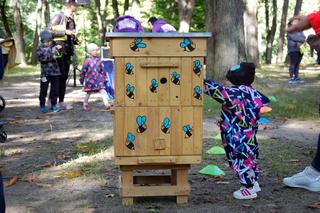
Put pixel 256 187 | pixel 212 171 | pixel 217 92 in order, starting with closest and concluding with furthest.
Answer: pixel 217 92, pixel 256 187, pixel 212 171

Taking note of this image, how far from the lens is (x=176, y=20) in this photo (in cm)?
3362

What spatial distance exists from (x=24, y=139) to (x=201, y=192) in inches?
157

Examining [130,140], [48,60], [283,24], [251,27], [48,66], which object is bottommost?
[130,140]

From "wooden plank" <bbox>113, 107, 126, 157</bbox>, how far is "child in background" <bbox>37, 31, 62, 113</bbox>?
20.4ft

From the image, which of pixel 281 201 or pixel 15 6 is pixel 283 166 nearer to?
pixel 281 201

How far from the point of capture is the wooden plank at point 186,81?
15.2ft

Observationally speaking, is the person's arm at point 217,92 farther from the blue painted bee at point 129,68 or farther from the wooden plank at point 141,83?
the blue painted bee at point 129,68

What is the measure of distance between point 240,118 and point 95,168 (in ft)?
6.86

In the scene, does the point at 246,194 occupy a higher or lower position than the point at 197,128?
lower

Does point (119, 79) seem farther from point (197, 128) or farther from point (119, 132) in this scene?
point (197, 128)

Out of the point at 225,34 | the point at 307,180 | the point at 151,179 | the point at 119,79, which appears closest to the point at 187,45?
the point at 119,79

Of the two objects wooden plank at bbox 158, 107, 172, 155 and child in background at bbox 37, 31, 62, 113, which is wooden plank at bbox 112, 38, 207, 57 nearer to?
wooden plank at bbox 158, 107, 172, 155

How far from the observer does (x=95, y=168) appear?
20.4ft

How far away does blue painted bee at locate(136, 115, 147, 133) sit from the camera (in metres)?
4.64
